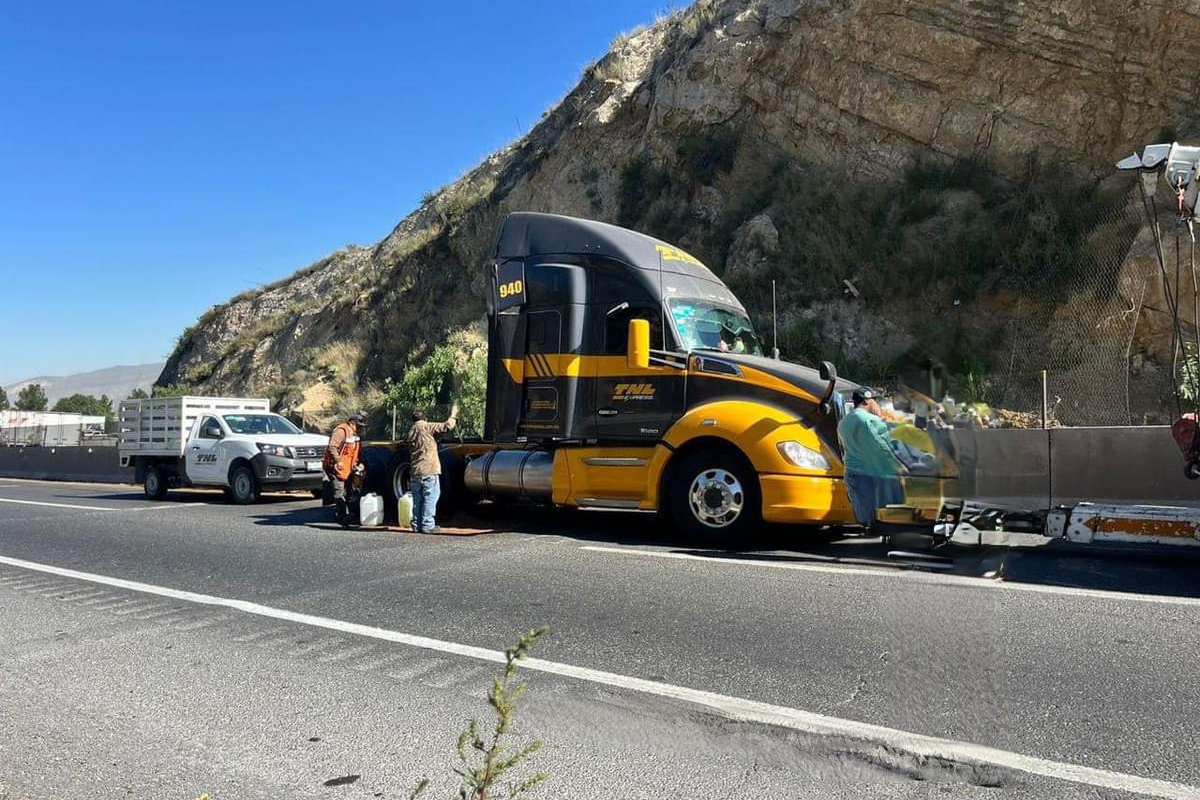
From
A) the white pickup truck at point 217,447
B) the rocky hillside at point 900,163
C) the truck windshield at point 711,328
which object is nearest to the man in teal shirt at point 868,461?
the truck windshield at point 711,328

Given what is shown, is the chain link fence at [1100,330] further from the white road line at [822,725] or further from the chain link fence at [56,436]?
the chain link fence at [56,436]

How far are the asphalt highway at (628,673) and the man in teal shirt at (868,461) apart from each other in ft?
1.82

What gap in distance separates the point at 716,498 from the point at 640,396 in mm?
1436

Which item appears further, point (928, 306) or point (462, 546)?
point (928, 306)

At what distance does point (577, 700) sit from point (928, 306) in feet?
50.8

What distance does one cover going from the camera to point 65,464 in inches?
1015

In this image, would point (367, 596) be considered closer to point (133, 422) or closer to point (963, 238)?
point (133, 422)

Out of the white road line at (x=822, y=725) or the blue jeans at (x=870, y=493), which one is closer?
the white road line at (x=822, y=725)

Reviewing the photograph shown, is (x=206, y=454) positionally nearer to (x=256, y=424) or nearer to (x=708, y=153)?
(x=256, y=424)

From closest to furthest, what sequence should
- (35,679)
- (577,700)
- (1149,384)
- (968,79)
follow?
(577,700)
(35,679)
(1149,384)
(968,79)

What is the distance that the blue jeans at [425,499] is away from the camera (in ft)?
34.8

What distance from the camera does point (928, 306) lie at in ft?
59.2

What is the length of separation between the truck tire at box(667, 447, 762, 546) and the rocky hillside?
5289 mm

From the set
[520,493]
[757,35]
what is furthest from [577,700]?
[757,35]
